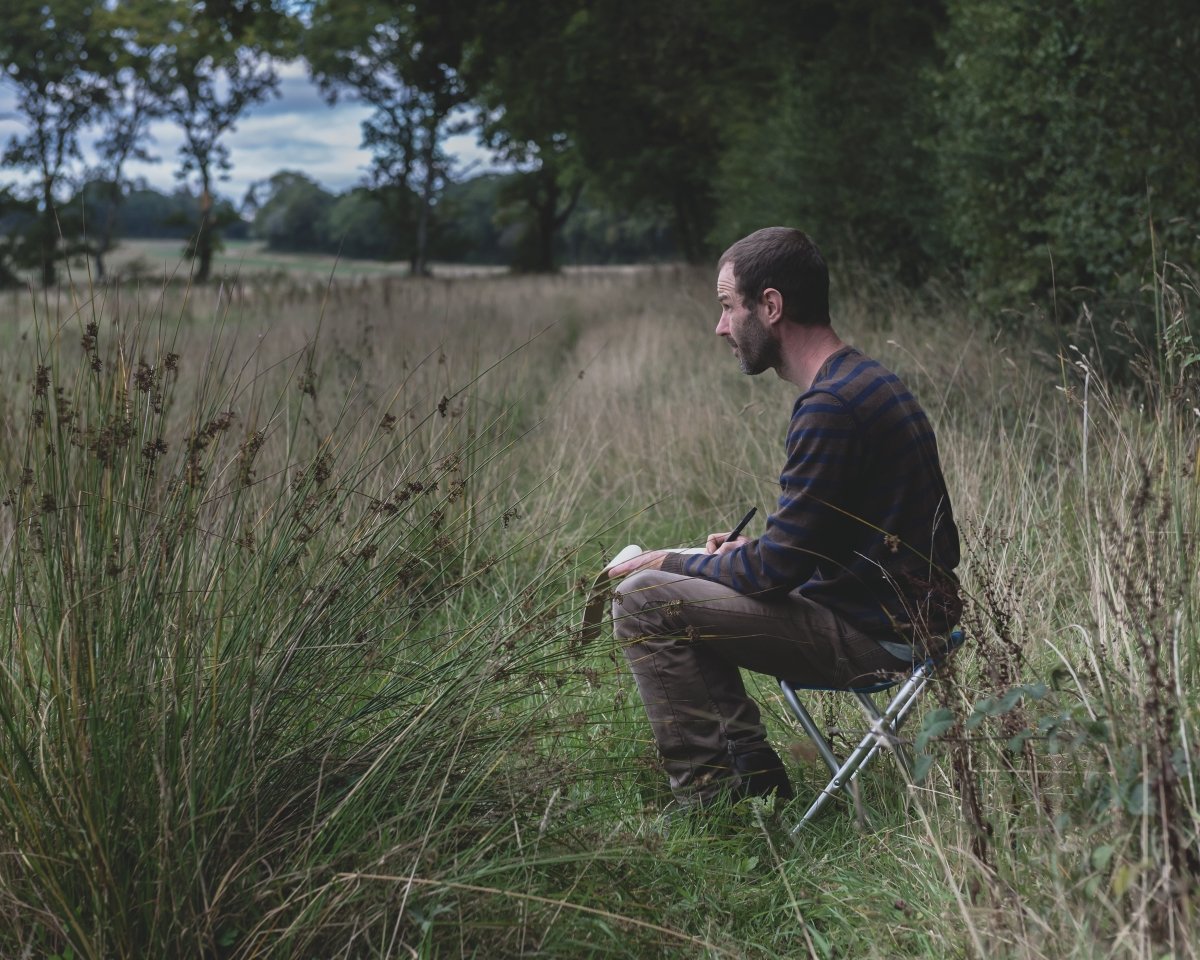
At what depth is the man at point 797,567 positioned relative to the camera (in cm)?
310

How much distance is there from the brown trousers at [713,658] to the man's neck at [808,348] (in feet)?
1.95

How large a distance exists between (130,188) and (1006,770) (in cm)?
4295

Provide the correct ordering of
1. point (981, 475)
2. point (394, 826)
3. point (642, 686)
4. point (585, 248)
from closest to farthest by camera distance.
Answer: point (394, 826) < point (642, 686) < point (981, 475) < point (585, 248)

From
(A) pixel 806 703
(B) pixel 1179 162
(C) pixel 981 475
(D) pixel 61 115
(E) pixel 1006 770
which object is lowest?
(A) pixel 806 703

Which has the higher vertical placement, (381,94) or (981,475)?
(381,94)

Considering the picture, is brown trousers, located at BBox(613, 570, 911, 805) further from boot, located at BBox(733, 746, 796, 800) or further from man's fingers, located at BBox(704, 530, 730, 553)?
man's fingers, located at BBox(704, 530, 730, 553)

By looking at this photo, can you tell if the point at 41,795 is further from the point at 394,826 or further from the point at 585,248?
the point at 585,248

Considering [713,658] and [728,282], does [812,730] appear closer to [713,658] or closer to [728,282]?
[713,658]

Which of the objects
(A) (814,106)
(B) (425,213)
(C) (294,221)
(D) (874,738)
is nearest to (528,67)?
(A) (814,106)

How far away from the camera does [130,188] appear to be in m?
41.3

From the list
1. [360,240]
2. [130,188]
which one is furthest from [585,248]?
[130,188]

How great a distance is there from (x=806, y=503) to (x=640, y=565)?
0.52 meters

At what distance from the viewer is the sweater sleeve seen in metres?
3.07

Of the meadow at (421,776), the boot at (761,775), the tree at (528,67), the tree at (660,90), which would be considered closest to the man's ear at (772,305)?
the meadow at (421,776)
